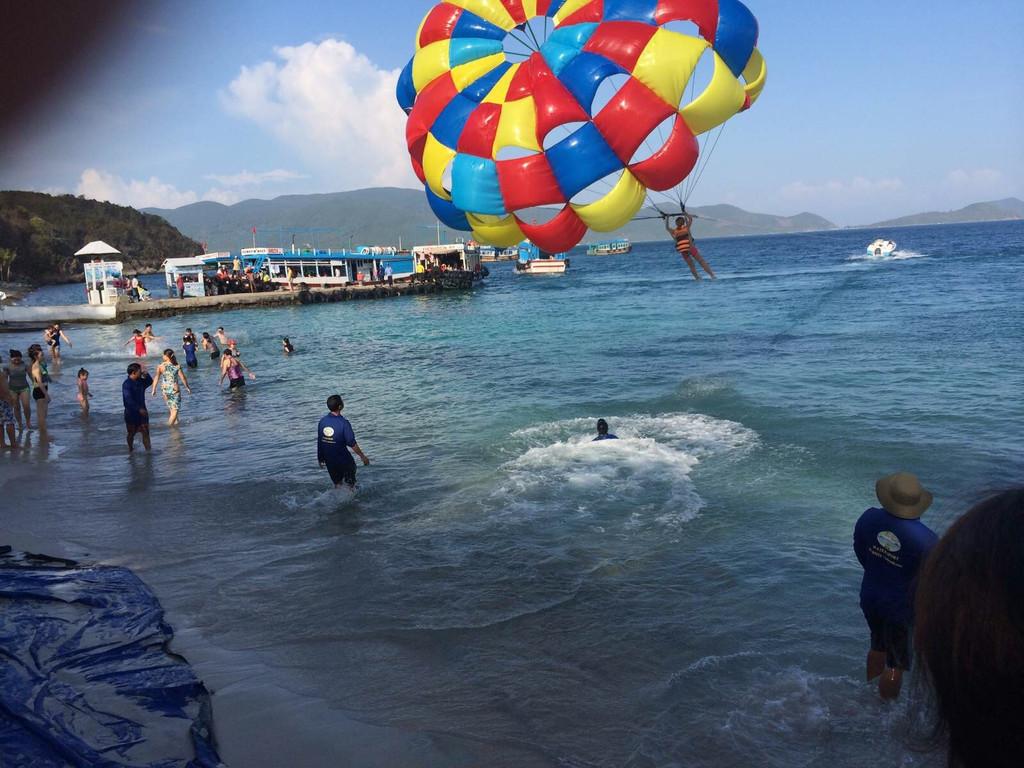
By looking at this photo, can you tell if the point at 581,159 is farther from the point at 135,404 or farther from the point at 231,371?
the point at 231,371

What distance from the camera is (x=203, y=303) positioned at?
42.2 metres

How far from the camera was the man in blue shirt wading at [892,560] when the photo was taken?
404 cm

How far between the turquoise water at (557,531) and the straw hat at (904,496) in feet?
4.17

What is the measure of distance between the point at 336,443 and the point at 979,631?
25.7 ft

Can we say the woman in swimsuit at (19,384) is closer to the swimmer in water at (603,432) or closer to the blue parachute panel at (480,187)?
the blue parachute panel at (480,187)

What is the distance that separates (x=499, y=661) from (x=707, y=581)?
7.01 feet

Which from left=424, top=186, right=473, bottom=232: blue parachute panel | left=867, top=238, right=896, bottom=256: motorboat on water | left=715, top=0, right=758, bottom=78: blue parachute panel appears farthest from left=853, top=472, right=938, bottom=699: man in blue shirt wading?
left=867, top=238, right=896, bottom=256: motorboat on water

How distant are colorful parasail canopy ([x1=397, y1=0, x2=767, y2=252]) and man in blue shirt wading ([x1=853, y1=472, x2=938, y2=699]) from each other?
15.3 ft

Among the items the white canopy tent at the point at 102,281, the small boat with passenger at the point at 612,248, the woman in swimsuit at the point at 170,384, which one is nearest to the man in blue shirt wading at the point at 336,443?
the woman in swimsuit at the point at 170,384

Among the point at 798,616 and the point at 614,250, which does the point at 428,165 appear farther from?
the point at 614,250

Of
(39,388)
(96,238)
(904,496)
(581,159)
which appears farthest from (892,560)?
(96,238)

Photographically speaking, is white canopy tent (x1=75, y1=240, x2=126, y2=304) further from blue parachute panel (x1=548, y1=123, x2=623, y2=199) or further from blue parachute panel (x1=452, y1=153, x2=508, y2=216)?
blue parachute panel (x1=548, y1=123, x2=623, y2=199)

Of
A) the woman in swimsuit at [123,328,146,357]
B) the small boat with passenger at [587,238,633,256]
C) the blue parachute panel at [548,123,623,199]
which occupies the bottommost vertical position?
the woman in swimsuit at [123,328,146,357]

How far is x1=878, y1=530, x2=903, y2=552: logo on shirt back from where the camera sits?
4.09 metres
